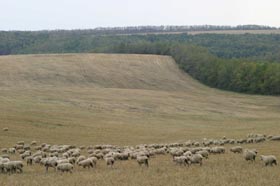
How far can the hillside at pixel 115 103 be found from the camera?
164 feet

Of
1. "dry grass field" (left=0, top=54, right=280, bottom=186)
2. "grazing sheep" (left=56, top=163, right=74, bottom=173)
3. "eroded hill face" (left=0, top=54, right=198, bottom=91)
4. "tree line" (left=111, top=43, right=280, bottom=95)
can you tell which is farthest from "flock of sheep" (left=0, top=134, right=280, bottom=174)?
"tree line" (left=111, top=43, right=280, bottom=95)

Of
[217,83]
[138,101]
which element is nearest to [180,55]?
[217,83]

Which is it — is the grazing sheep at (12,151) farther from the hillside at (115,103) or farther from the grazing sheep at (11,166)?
the grazing sheep at (11,166)

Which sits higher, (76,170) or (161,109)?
(76,170)

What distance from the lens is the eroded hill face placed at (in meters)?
88.0

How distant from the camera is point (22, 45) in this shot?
635 feet

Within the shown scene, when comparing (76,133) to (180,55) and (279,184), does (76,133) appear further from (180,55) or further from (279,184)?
(180,55)

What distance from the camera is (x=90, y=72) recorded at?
3799 inches

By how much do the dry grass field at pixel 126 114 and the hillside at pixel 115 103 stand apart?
0.11 meters

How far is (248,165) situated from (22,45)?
574 ft

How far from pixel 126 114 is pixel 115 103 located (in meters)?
7.11

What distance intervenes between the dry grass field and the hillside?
106mm

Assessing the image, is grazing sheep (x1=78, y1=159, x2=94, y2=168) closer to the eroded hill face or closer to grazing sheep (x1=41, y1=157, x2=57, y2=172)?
grazing sheep (x1=41, y1=157, x2=57, y2=172)

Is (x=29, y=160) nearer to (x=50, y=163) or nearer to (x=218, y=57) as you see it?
(x=50, y=163)
